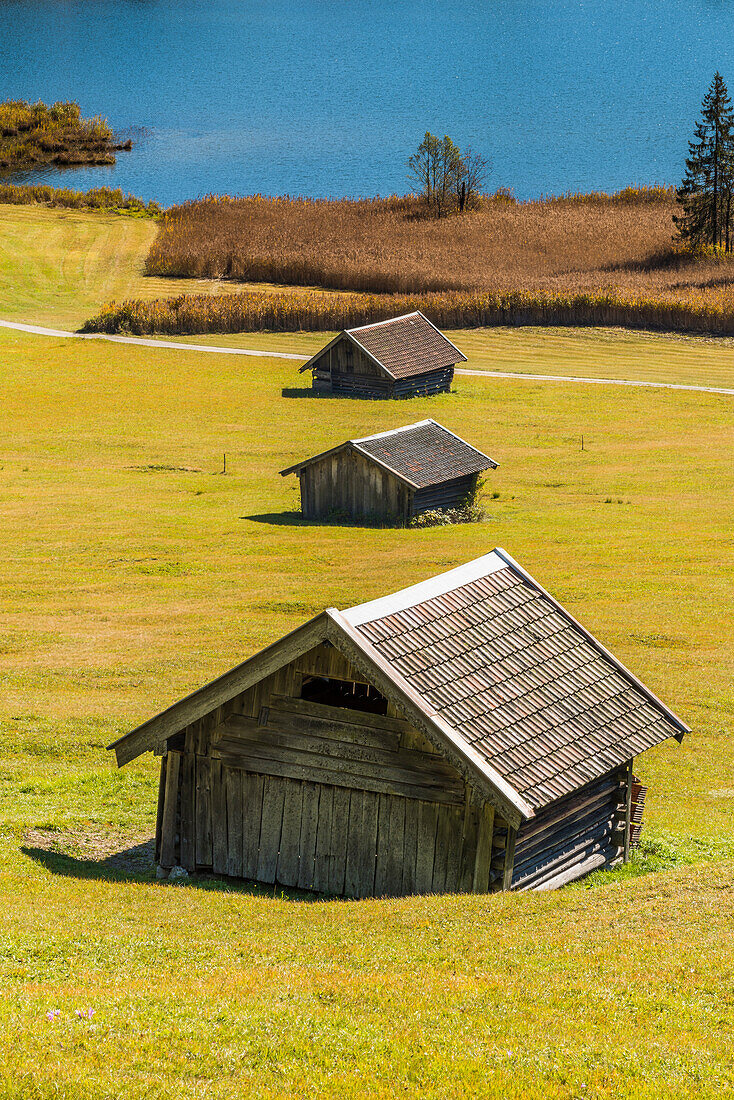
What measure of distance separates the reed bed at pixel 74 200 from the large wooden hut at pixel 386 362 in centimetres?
5807

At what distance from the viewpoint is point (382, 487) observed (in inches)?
1684

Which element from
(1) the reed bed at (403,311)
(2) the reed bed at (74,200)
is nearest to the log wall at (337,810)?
(1) the reed bed at (403,311)

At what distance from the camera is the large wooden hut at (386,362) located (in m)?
64.6

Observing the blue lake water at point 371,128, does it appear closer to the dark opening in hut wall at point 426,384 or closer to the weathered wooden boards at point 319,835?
the dark opening in hut wall at point 426,384

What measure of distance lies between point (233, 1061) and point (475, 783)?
5698 mm

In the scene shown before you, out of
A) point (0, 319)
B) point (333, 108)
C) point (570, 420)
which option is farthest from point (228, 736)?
point (333, 108)

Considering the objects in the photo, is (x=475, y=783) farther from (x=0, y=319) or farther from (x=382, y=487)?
(x=0, y=319)

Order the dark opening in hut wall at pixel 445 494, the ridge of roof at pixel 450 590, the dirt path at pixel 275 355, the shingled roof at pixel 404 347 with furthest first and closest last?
1. the dirt path at pixel 275 355
2. the shingled roof at pixel 404 347
3. the dark opening in hut wall at pixel 445 494
4. the ridge of roof at pixel 450 590

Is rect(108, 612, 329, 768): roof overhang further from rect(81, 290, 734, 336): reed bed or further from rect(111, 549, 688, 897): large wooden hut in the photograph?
rect(81, 290, 734, 336): reed bed

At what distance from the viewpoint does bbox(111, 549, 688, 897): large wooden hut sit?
1449cm

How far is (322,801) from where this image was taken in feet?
50.5

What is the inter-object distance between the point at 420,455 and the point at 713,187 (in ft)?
225

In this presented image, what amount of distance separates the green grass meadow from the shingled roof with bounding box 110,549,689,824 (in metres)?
1.63

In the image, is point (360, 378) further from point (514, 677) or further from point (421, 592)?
point (514, 677)
